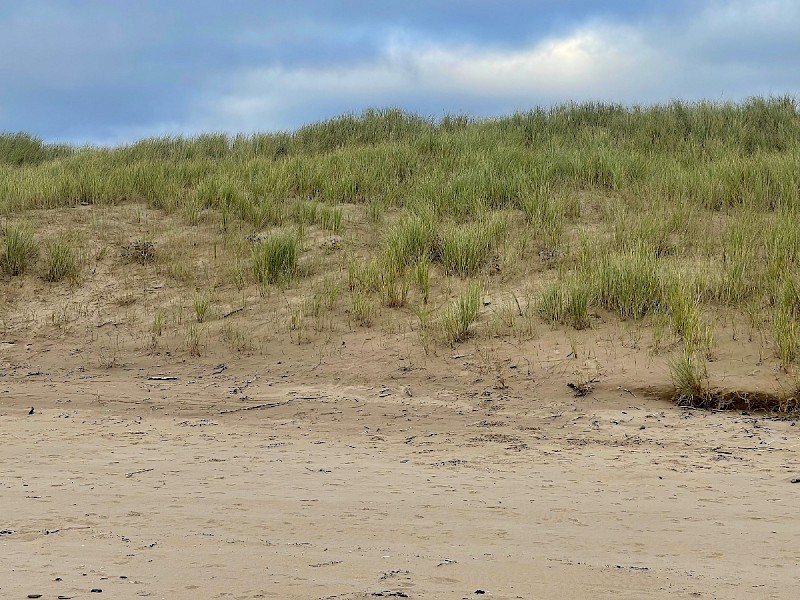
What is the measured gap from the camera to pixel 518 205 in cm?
1102

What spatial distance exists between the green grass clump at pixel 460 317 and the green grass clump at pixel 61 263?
5.06 m

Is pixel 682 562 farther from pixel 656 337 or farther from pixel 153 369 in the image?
pixel 153 369

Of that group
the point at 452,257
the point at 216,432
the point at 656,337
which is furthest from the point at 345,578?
the point at 452,257

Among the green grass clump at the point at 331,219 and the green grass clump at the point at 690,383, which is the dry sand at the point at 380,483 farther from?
the green grass clump at the point at 331,219

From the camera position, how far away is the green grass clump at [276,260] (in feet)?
31.8

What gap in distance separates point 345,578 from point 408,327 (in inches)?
220

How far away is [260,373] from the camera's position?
7695 millimetres

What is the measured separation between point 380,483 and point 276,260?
231 inches

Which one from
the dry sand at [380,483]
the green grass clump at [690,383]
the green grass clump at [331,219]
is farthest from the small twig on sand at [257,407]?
the green grass clump at [331,219]

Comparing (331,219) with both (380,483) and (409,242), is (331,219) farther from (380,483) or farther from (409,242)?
(380,483)

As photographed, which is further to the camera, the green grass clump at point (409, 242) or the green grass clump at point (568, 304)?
the green grass clump at point (409, 242)

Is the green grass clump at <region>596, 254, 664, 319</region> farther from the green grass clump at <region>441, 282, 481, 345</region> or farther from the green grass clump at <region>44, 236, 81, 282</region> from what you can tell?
the green grass clump at <region>44, 236, 81, 282</region>

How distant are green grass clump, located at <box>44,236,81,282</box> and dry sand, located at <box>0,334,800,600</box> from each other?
7.87 ft

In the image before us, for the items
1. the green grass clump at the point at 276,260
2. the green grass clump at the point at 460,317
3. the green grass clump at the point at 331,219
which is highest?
the green grass clump at the point at 331,219
